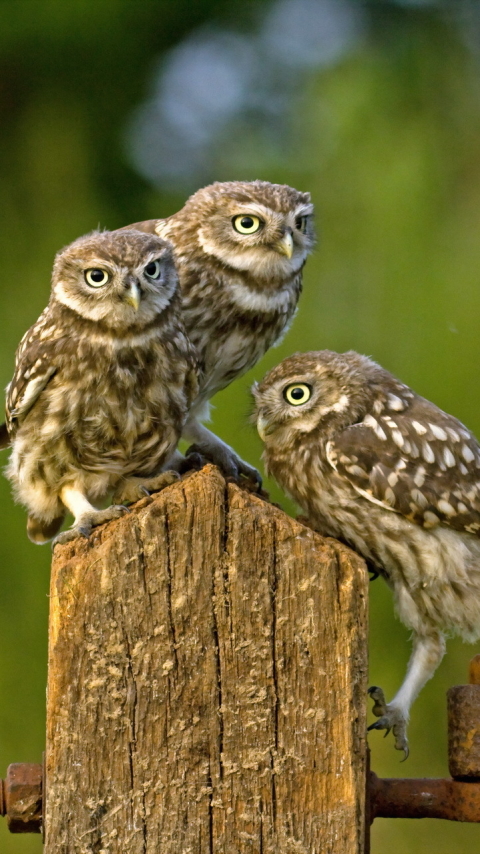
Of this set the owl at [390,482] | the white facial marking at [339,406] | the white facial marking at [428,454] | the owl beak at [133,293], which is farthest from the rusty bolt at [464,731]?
the owl beak at [133,293]

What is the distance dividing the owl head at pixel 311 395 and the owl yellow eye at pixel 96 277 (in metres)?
0.42

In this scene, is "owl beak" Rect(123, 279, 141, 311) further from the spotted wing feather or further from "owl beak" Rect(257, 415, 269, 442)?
"owl beak" Rect(257, 415, 269, 442)

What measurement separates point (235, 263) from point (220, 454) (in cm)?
51

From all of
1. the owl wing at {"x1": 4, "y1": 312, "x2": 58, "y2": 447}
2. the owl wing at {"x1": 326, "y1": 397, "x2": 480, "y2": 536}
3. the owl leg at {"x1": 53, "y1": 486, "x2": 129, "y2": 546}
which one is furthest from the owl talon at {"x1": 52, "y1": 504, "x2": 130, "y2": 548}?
A: the owl wing at {"x1": 326, "y1": 397, "x2": 480, "y2": 536}

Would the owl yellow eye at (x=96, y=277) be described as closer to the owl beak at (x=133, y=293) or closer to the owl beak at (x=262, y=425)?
the owl beak at (x=133, y=293)

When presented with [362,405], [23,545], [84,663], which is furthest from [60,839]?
[23,545]

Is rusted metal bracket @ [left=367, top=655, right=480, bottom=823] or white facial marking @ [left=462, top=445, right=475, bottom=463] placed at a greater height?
white facial marking @ [left=462, top=445, right=475, bottom=463]

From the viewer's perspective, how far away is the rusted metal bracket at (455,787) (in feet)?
5.65

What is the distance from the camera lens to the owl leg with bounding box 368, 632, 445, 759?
228 cm


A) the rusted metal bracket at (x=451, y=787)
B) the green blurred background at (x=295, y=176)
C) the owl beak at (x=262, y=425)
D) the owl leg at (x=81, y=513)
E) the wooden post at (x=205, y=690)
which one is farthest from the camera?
the green blurred background at (x=295, y=176)

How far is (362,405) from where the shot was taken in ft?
7.67

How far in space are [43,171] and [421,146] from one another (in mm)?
1526

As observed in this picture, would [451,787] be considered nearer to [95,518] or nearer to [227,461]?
[95,518]

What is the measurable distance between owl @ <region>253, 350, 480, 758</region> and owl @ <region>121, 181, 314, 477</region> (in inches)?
16.5
